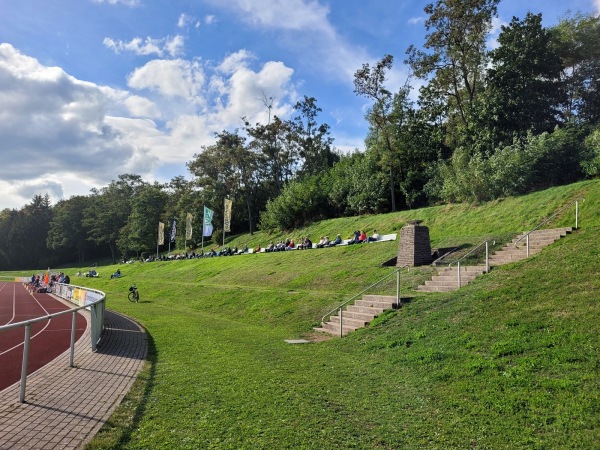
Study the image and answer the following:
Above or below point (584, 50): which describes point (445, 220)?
below

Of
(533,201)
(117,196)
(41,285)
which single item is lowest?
(41,285)

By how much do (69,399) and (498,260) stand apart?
14.3 meters

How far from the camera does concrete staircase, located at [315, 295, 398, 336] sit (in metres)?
12.6

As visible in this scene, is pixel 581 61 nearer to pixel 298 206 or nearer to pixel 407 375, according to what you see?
pixel 298 206

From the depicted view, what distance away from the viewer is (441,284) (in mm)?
14234

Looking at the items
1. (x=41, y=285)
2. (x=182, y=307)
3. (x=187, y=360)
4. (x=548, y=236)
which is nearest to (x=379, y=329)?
(x=187, y=360)

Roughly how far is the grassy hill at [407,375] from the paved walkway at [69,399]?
1.06 ft

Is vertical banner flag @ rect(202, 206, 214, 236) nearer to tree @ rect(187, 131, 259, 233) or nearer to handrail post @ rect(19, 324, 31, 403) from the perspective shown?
tree @ rect(187, 131, 259, 233)

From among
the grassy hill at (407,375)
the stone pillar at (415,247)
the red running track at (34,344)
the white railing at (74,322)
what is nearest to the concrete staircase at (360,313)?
the grassy hill at (407,375)

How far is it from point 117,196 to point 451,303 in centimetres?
10772

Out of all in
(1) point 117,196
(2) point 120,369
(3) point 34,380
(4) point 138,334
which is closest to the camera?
(3) point 34,380

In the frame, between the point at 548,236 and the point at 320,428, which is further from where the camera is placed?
the point at 548,236

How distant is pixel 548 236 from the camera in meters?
16.0

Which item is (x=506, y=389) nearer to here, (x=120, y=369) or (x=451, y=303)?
(x=451, y=303)
